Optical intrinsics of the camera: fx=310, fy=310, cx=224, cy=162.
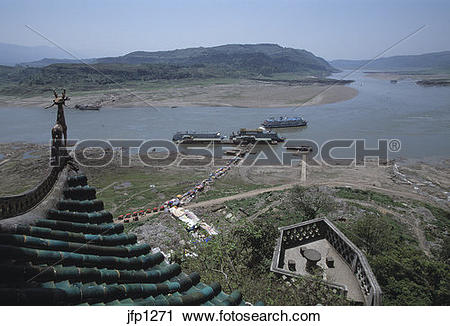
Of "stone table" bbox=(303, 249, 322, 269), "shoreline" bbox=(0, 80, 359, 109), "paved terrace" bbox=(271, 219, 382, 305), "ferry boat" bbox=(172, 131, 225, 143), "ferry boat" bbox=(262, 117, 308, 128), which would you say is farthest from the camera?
"shoreline" bbox=(0, 80, 359, 109)

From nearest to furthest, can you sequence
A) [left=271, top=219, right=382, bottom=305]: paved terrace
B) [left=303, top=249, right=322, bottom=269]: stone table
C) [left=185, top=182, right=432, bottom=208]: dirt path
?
[left=271, top=219, right=382, bottom=305]: paved terrace → [left=303, top=249, right=322, bottom=269]: stone table → [left=185, top=182, right=432, bottom=208]: dirt path

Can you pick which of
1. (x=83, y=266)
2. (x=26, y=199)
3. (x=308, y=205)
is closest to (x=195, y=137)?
(x=308, y=205)

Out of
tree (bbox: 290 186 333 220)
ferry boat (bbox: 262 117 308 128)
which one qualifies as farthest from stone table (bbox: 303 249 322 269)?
ferry boat (bbox: 262 117 308 128)

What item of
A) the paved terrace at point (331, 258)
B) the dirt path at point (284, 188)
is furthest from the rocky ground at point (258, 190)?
the paved terrace at point (331, 258)

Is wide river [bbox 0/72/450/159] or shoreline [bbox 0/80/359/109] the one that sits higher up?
shoreline [bbox 0/80/359/109]

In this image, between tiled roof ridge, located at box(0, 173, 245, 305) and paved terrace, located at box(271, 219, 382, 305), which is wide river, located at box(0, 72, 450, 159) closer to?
paved terrace, located at box(271, 219, 382, 305)

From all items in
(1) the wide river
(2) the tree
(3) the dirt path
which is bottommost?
(3) the dirt path

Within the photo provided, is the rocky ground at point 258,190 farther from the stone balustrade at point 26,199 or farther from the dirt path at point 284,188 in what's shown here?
the stone balustrade at point 26,199

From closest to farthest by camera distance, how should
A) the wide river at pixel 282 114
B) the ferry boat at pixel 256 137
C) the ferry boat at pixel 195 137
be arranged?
the ferry boat at pixel 256 137
the wide river at pixel 282 114
the ferry boat at pixel 195 137

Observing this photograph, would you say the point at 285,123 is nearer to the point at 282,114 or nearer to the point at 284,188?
the point at 282,114
